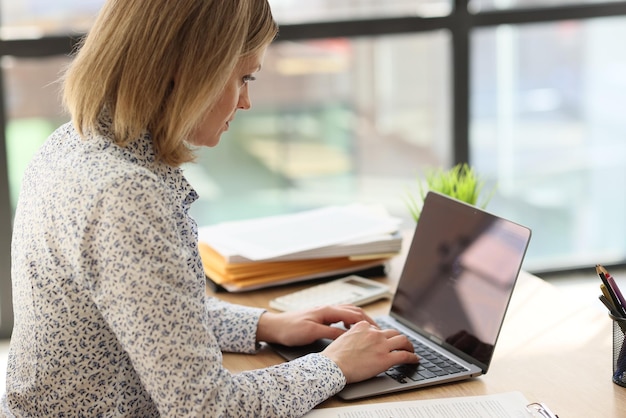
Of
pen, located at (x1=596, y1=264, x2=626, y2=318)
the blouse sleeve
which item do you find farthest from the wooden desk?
the blouse sleeve

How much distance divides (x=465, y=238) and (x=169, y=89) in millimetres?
595

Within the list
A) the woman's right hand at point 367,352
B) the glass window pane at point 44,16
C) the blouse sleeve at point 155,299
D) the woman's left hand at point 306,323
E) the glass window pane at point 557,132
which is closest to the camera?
the blouse sleeve at point 155,299

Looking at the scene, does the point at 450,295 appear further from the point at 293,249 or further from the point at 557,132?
the point at 557,132

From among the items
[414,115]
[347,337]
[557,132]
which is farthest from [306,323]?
[557,132]

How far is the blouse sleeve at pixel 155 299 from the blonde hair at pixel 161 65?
11cm

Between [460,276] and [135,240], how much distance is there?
63 cm

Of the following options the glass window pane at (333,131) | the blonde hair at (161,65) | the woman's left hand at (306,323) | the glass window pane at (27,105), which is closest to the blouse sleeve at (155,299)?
the blonde hair at (161,65)

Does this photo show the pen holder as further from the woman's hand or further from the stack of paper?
the stack of paper

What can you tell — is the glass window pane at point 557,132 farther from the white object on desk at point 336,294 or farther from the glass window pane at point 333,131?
the white object on desk at point 336,294

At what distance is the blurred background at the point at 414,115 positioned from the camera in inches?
125

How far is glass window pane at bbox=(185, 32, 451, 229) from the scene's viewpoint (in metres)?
3.35

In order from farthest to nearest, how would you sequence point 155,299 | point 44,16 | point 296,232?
point 44,16 → point 296,232 → point 155,299

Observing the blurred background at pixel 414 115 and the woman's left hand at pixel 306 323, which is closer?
the woman's left hand at pixel 306 323

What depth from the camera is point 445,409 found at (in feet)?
4.15
